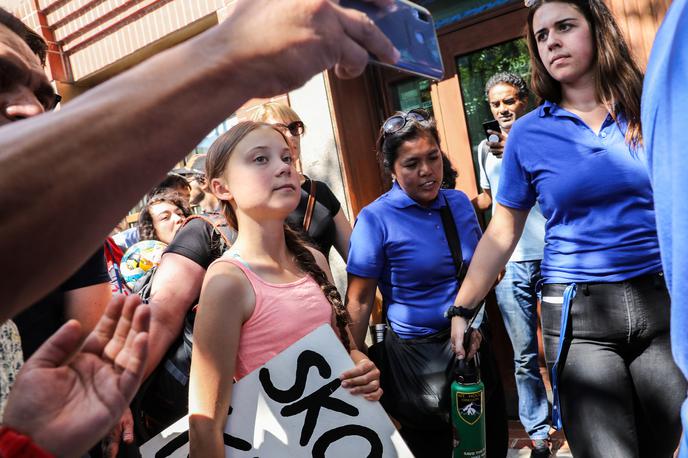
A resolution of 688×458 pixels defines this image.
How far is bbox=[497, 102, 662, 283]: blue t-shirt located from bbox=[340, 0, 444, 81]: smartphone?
3.56 ft

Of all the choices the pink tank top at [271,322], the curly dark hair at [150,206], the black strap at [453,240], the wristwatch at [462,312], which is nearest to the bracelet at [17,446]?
the pink tank top at [271,322]

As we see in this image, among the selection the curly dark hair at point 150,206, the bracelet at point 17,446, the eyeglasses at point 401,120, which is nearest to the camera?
the bracelet at point 17,446

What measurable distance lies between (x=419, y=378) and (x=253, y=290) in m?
0.96

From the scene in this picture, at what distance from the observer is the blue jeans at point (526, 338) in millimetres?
3617

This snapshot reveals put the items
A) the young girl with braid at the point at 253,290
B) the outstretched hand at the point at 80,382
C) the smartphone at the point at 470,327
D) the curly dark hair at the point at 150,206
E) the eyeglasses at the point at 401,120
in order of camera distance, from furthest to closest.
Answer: the curly dark hair at the point at 150,206 < the eyeglasses at the point at 401,120 < the smartphone at the point at 470,327 < the young girl with braid at the point at 253,290 < the outstretched hand at the point at 80,382

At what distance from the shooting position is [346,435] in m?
1.91

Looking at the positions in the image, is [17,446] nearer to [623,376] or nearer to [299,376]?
[299,376]

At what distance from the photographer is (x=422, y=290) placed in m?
2.74

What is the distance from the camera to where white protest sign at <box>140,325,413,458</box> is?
6.12 ft

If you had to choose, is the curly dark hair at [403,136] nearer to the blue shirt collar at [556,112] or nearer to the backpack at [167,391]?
the blue shirt collar at [556,112]

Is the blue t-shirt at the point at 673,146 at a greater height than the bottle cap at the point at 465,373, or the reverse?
the blue t-shirt at the point at 673,146

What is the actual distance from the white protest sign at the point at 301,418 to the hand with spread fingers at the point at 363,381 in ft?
0.07

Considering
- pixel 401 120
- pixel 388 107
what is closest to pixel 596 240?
pixel 401 120

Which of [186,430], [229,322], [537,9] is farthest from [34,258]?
[537,9]
